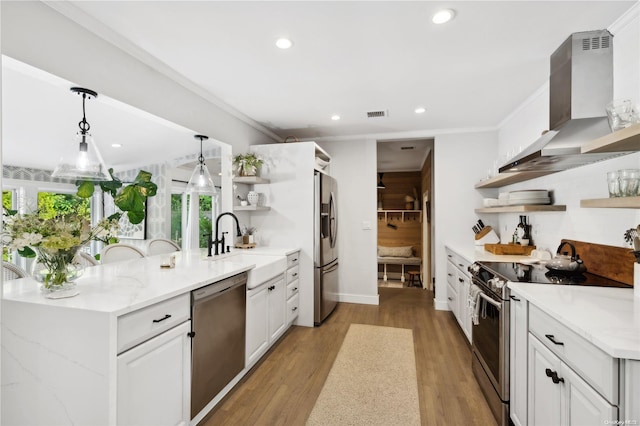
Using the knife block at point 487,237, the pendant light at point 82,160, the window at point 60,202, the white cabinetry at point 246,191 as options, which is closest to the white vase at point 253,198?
the white cabinetry at point 246,191

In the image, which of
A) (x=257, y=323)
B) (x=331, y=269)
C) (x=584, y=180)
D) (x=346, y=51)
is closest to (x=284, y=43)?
(x=346, y=51)

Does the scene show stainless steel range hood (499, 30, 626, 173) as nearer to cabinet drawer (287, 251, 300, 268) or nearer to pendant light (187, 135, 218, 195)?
cabinet drawer (287, 251, 300, 268)

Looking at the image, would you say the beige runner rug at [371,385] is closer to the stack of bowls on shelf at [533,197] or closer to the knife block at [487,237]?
the knife block at [487,237]

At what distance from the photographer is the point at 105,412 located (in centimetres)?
134

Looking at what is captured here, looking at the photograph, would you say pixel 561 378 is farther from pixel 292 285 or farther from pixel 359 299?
pixel 359 299

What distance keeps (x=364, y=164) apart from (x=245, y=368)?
10.5 feet

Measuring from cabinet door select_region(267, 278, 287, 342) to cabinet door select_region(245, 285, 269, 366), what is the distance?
0.09m

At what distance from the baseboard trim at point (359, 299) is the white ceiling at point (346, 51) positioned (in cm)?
263

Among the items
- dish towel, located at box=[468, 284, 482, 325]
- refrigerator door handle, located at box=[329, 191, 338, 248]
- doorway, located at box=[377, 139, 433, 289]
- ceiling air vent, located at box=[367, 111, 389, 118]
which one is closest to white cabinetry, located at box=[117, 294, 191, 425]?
dish towel, located at box=[468, 284, 482, 325]

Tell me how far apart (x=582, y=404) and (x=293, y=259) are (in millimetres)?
2753

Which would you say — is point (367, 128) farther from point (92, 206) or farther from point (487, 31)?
point (92, 206)

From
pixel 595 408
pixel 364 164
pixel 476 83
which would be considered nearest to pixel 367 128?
pixel 364 164

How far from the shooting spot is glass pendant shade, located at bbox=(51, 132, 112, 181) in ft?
6.47

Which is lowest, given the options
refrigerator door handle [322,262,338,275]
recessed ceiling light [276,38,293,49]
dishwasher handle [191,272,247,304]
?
refrigerator door handle [322,262,338,275]
